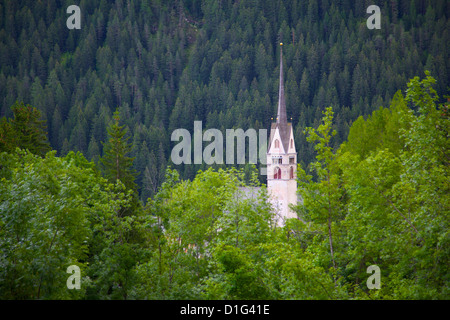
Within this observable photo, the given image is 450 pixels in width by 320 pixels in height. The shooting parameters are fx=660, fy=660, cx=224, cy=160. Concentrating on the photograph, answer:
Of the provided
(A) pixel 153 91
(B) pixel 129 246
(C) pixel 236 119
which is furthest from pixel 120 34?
(B) pixel 129 246

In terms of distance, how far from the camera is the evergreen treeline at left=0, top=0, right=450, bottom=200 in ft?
482

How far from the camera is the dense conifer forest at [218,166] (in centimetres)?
2317

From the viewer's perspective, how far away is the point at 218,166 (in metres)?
112

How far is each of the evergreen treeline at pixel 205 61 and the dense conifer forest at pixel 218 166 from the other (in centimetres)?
52

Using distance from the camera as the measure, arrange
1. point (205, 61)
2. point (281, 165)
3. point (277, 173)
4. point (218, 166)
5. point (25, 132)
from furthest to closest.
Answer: point (205, 61) < point (218, 166) < point (281, 165) < point (277, 173) < point (25, 132)

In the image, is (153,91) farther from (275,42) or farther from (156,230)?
(156,230)

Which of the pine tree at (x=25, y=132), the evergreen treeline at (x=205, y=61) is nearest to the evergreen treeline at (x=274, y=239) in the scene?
the pine tree at (x=25, y=132)

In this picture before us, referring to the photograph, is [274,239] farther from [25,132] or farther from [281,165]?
[281,165]

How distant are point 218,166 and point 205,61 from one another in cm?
6732

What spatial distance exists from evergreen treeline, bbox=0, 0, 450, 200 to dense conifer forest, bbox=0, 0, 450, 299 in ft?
1.72

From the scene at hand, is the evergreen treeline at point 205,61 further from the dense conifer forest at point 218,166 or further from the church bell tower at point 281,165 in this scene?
the church bell tower at point 281,165

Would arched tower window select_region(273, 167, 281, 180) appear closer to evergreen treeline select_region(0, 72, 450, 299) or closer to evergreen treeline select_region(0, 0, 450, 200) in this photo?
evergreen treeline select_region(0, 72, 450, 299)

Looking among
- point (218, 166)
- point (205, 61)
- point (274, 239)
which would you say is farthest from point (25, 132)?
point (205, 61)
